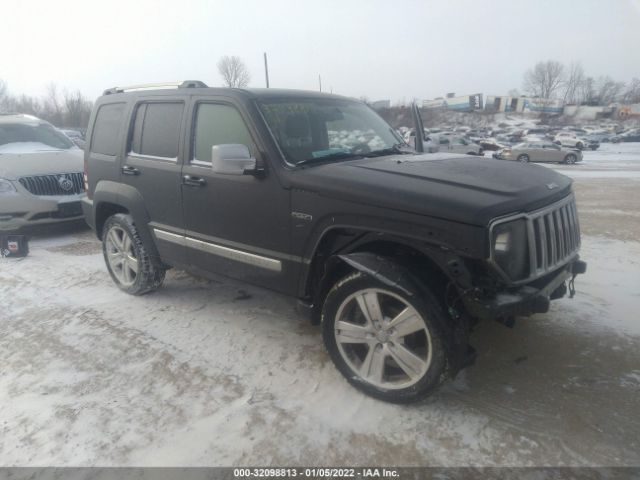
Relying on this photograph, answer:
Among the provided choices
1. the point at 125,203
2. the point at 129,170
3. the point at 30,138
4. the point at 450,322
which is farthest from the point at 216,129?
the point at 30,138

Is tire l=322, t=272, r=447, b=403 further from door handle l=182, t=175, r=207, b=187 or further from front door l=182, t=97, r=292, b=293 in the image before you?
door handle l=182, t=175, r=207, b=187

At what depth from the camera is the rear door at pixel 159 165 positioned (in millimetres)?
3842

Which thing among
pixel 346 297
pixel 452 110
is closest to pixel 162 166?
pixel 346 297

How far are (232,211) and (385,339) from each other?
5.01ft

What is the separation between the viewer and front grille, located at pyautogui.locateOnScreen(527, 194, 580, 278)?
2.57 metres

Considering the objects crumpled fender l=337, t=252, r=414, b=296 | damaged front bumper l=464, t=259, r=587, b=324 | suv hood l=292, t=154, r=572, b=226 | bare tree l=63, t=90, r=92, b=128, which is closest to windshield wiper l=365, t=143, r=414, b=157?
suv hood l=292, t=154, r=572, b=226

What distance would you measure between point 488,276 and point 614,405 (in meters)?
1.26

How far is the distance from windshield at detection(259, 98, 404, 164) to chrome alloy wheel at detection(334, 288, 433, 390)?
45.2 inches

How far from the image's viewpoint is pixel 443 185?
2666 mm

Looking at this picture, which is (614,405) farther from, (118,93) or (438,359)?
(118,93)

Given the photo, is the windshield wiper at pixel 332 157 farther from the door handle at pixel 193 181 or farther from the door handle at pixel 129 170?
the door handle at pixel 129 170

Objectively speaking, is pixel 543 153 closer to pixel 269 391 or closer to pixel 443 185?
pixel 443 185

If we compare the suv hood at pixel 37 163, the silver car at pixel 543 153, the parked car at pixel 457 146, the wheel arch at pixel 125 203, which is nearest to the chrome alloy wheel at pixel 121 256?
the wheel arch at pixel 125 203

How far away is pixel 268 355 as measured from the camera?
137 inches
